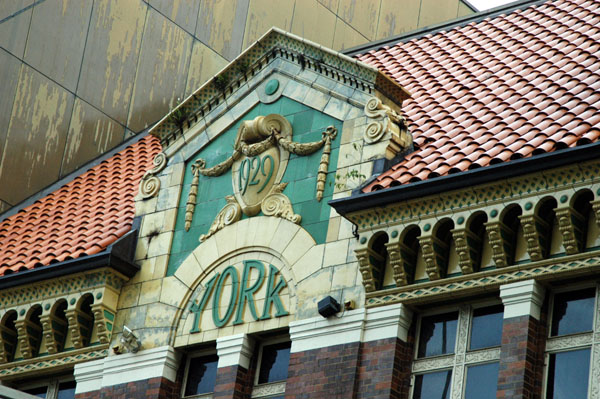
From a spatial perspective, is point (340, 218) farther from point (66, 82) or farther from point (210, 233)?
point (66, 82)

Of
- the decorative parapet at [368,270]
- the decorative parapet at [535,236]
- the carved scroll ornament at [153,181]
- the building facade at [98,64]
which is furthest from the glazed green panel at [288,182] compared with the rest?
the building facade at [98,64]

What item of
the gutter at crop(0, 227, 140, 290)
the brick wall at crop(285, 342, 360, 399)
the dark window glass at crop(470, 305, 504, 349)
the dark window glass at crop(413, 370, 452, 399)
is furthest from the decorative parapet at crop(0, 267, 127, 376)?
Answer: the dark window glass at crop(470, 305, 504, 349)

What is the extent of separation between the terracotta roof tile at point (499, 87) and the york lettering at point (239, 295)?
204 cm

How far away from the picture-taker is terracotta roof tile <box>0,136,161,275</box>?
77.1ft

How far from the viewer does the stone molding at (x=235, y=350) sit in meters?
20.6

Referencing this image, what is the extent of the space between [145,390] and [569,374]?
267 inches

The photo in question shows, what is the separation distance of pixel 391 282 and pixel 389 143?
7.27 feet

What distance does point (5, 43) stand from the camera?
91.6 feet

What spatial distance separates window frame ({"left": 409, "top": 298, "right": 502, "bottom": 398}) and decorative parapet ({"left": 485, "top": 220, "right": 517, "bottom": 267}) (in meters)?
0.55

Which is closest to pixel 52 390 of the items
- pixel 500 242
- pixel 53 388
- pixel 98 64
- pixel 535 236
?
pixel 53 388

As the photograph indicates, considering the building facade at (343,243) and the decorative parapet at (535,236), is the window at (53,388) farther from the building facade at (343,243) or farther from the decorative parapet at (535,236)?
the decorative parapet at (535,236)

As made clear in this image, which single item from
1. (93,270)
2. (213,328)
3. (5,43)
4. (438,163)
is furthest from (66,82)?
(438,163)

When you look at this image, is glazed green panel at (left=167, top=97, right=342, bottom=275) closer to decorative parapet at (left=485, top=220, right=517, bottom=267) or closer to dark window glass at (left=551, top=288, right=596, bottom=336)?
decorative parapet at (left=485, top=220, right=517, bottom=267)

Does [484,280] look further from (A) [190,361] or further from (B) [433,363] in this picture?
(A) [190,361]
